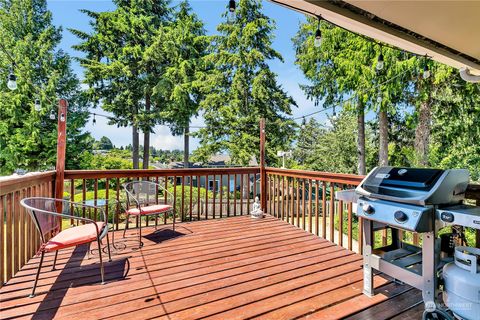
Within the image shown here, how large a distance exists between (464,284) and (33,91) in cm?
1594

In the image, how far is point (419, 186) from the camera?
1611mm

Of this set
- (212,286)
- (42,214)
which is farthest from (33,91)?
(212,286)

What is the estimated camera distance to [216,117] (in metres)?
13.0

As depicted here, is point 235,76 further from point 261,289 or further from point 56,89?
point 261,289

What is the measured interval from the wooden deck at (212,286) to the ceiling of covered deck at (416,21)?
216 centimetres

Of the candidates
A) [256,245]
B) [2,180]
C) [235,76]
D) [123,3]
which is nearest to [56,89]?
[123,3]

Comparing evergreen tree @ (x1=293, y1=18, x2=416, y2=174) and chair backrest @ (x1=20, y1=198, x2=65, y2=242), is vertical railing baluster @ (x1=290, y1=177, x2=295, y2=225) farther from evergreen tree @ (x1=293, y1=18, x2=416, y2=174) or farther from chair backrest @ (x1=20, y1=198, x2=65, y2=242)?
evergreen tree @ (x1=293, y1=18, x2=416, y2=174)

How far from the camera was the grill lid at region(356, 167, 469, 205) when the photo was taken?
1540mm

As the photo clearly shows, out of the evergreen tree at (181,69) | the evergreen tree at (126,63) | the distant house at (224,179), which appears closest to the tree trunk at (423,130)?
the distant house at (224,179)

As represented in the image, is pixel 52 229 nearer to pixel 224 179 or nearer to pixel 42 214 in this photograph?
pixel 42 214

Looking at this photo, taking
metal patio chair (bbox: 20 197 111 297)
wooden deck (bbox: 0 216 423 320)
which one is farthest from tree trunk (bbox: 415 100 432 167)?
metal patio chair (bbox: 20 197 111 297)

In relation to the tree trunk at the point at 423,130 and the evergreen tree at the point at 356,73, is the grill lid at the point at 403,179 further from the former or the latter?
the tree trunk at the point at 423,130

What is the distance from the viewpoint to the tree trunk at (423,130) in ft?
27.4

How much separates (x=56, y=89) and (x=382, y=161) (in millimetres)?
15645
